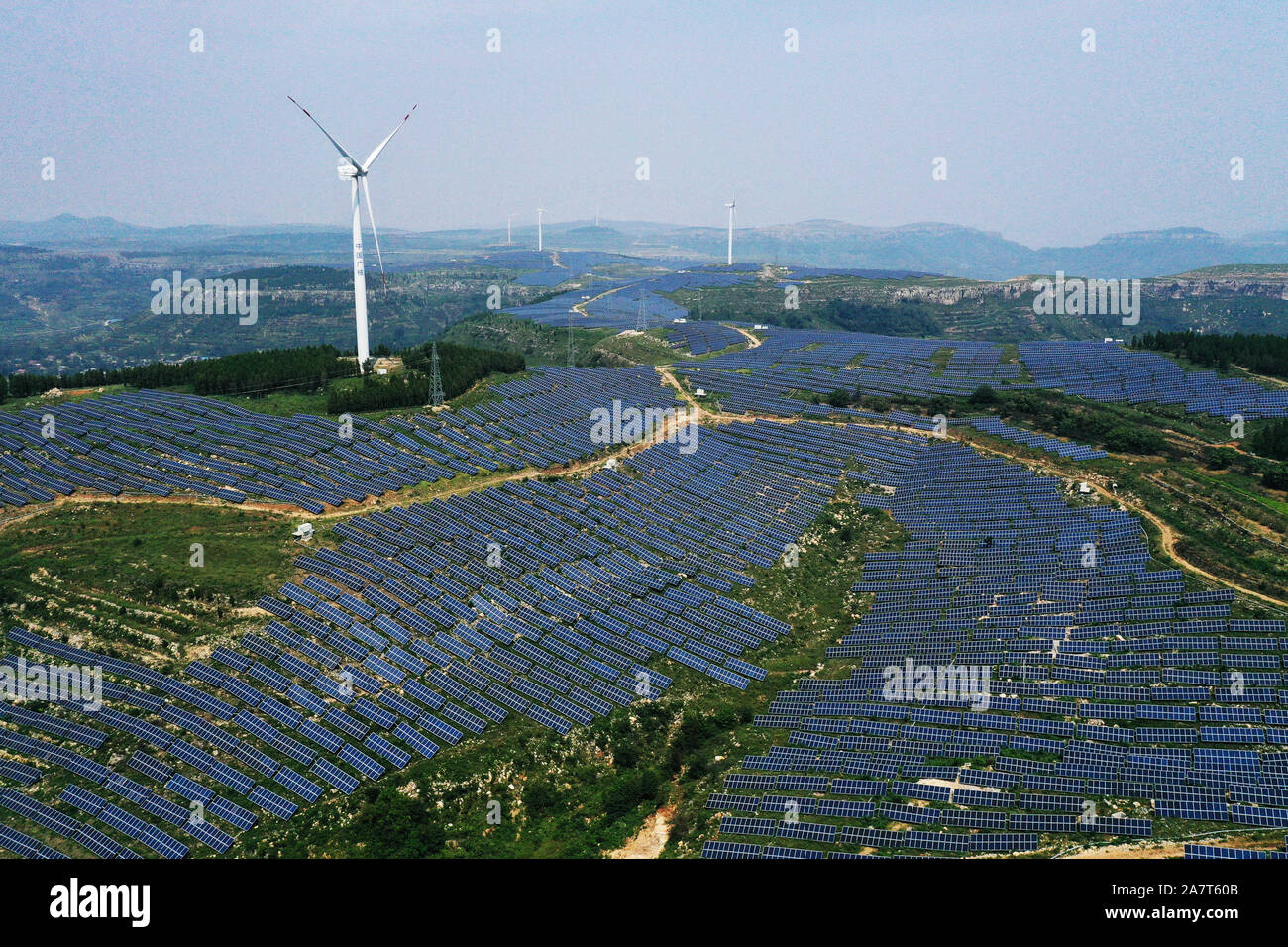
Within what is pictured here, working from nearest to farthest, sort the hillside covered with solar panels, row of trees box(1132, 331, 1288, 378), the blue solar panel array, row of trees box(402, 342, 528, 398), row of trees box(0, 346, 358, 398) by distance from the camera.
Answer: the blue solar panel array → the hillside covered with solar panels → row of trees box(0, 346, 358, 398) → row of trees box(1132, 331, 1288, 378) → row of trees box(402, 342, 528, 398)

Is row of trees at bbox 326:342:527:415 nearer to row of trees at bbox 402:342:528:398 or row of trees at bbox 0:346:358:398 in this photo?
row of trees at bbox 402:342:528:398

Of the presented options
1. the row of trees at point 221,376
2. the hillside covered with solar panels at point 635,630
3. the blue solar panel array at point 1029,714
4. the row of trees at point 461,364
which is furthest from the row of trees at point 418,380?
the blue solar panel array at point 1029,714

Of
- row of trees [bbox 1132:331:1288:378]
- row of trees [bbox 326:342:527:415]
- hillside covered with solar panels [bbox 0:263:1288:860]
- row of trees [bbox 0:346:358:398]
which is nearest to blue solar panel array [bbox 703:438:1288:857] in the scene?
hillside covered with solar panels [bbox 0:263:1288:860]

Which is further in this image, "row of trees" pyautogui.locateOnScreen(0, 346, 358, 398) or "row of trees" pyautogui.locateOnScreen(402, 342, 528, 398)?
"row of trees" pyautogui.locateOnScreen(402, 342, 528, 398)

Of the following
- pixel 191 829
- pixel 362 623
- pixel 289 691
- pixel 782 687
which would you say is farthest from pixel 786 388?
pixel 191 829

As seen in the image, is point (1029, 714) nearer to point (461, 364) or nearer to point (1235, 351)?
point (461, 364)

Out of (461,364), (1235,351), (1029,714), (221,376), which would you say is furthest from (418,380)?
(1235,351)

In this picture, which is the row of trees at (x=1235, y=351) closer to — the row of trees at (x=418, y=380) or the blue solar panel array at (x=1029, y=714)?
the blue solar panel array at (x=1029, y=714)
